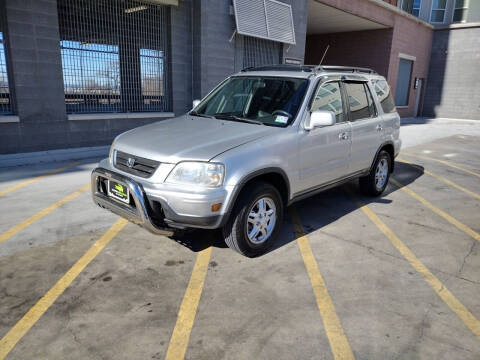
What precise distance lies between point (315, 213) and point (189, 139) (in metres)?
2.53

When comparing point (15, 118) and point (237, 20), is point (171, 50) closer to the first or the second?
point (237, 20)

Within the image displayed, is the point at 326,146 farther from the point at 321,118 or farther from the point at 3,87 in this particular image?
the point at 3,87

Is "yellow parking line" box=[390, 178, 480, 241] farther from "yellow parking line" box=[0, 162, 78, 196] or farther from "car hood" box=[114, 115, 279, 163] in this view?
"yellow parking line" box=[0, 162, 78, 196]

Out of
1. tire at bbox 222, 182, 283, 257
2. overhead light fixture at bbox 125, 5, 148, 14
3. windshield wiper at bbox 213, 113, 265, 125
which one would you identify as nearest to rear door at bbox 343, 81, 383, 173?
windshield wiper at bbox 213, 113, 265, 125

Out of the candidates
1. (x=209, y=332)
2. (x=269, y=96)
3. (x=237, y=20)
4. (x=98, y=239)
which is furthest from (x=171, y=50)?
(x=209, y=332)

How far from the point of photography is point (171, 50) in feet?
35.5

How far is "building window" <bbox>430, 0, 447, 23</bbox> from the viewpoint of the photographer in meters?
24.9

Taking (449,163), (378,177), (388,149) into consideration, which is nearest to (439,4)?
(449,163)

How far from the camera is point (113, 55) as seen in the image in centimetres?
969

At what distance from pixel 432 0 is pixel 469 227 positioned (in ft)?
81.7

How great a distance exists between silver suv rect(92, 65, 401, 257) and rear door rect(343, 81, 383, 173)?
16mm

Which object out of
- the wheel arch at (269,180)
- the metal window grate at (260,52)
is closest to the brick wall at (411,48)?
the metal window grate at (260,52)

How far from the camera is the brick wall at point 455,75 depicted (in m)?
22.7

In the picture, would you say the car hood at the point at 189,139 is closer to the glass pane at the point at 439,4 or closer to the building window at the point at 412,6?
the building window at the point at 412,6
